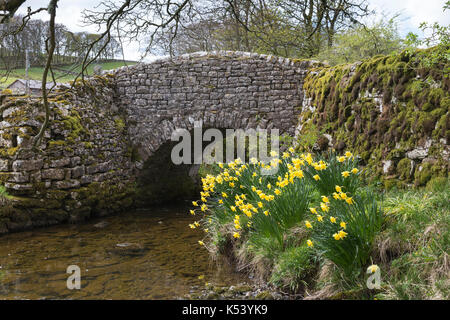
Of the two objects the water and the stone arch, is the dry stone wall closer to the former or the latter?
the stone arch

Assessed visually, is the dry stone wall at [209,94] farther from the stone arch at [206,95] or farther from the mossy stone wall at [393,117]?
the mossy stone wall at [393,117]

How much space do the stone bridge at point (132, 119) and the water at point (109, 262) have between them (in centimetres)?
92

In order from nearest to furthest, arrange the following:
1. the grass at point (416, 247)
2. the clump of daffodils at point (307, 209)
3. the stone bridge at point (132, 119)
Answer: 1. the grass at point (416, 247)
2. the clump of daffodils at point (307, 209)
3. the stone bridge at point (132, 119)

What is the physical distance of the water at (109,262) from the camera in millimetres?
3717

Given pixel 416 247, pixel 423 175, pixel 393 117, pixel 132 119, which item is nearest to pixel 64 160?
pixel 132 119

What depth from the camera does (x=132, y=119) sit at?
365 inches

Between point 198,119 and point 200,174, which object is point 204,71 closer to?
point 198,119

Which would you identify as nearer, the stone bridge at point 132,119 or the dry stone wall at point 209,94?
the stone bridge at point 132,119

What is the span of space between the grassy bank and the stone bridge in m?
4.23

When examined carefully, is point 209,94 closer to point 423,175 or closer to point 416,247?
point 423,175

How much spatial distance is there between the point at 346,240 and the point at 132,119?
7.27m

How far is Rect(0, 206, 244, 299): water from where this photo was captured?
3717mm

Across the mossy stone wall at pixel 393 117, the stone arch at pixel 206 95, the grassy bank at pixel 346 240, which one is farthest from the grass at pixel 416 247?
the stone arch at pixel 206 95

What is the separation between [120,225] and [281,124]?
4.16 meters
